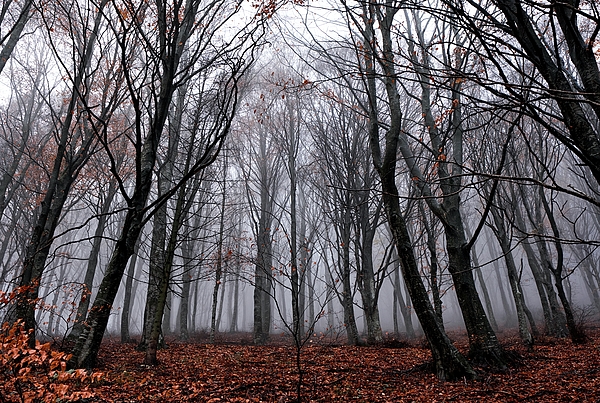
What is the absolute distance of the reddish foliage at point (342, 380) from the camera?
3.45 m

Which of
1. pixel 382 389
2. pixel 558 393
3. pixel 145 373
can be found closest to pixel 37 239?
pixel 145 373

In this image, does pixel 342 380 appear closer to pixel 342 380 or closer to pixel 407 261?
pixel 342 380

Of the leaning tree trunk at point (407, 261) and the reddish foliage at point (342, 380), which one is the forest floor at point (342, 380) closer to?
the reddish foliage at point (342, 380)

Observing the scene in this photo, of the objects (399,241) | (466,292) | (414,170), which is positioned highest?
(414,170)

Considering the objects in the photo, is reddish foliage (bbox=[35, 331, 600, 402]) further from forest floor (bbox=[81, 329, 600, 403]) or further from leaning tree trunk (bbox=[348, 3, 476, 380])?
leaning tree trunk (bbox=[348, 3, 476, 380])

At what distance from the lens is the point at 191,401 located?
3367 mm

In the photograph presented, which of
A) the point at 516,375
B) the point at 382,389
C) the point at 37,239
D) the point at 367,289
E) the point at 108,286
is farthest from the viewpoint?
the point at 367,289

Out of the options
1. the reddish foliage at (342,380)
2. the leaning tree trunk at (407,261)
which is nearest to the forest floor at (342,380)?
the reddish foliage at (342,380)

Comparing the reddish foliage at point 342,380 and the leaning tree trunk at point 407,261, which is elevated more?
the leaning tree trunk at point 407,261

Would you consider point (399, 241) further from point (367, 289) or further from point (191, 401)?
point (367, 289)

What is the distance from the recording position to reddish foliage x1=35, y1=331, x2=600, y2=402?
11.3 ft

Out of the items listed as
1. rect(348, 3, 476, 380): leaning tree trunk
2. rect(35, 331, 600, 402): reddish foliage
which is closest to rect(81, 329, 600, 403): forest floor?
rect(35, 331, 600, 402): reddish foliage

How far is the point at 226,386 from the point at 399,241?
2843 mm

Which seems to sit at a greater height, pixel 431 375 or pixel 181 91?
pixel 181 91
